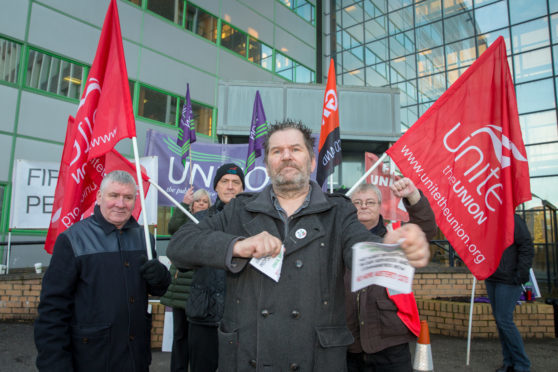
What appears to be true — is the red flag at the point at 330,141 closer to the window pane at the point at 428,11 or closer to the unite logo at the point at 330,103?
the unite logo at the point at 330,103

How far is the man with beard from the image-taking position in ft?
5.25

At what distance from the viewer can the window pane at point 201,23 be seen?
14380 millimetres

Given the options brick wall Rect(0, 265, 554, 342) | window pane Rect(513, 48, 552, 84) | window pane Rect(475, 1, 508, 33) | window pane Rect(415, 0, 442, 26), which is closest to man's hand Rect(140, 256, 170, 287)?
brick wall Rect(0, 265, 554, 342)

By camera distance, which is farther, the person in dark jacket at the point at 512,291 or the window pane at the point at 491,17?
the window pane at the point at 491,17

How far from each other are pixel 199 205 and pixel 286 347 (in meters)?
3.04

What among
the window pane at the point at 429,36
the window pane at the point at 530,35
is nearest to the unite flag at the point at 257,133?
the window pane at the point at 530,35

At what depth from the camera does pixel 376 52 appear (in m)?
23.4

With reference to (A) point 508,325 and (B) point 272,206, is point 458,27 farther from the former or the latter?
(B) point 272,206

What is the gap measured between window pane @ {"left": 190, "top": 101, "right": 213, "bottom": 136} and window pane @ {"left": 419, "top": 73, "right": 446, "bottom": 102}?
14.0 m

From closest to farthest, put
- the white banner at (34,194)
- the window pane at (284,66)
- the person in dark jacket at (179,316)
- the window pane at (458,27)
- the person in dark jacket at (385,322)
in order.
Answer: the person in dark jacket at (385,322), the person in dark jacket at (179,316), the white banner at (34,194), the window pane at (284,66), the window pane at (458,27)

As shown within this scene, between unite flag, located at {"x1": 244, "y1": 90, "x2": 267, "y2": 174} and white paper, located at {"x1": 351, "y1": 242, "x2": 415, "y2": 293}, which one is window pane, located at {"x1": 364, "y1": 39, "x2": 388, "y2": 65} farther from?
white paper, located at {"x1": 351, "y1": 242, "x2": 415, "y2": 293}

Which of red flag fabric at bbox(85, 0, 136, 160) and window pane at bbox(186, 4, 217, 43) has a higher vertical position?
window pane at bbox(186, 4, 217, 43)

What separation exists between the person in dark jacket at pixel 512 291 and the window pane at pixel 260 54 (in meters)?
13.9

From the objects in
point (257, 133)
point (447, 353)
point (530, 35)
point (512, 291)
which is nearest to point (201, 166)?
point (257, 133)
